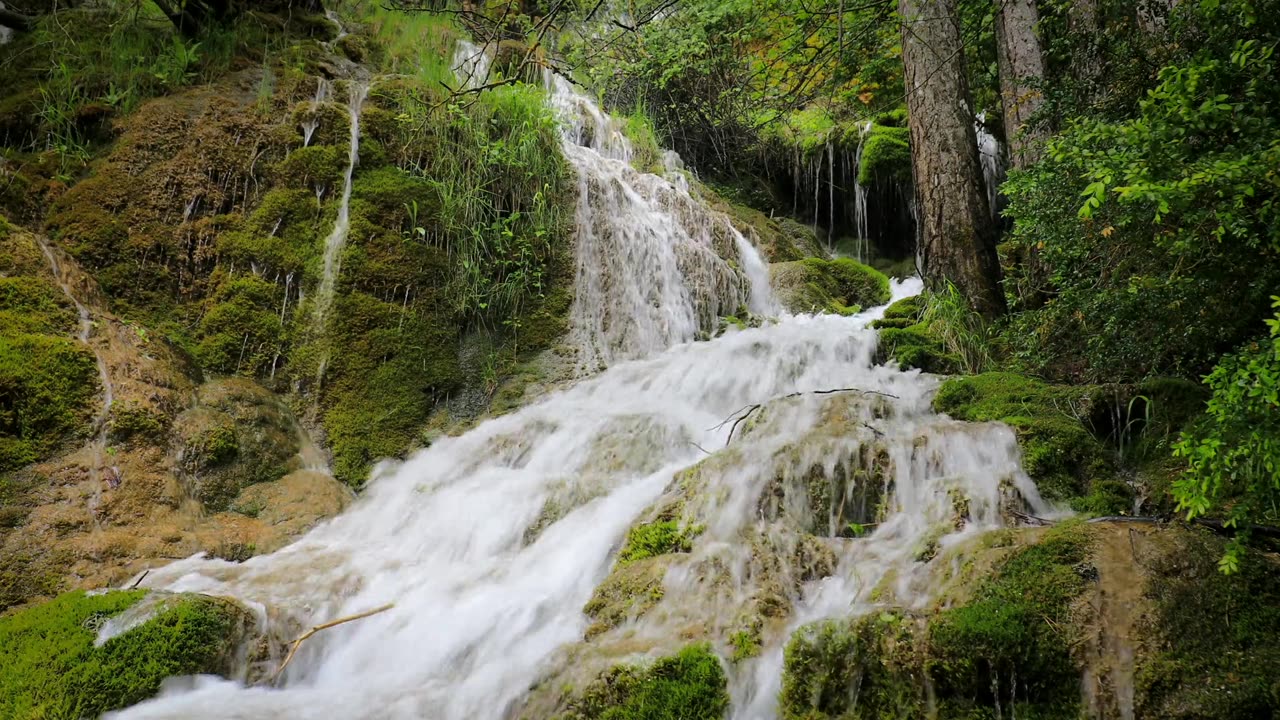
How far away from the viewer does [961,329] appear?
545 cm

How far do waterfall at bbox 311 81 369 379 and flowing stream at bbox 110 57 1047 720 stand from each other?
1.49m

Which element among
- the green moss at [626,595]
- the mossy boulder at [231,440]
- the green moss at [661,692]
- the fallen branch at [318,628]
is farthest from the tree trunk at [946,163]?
the mossy boulder at [231,440]

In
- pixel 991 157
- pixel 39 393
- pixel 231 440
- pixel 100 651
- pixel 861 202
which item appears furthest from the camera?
pixel 861 202

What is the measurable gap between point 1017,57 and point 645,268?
3912 mm

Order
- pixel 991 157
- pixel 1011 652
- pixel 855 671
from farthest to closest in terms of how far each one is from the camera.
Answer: pixel 991 157 < pixel 855 671 < pixel 1011 652

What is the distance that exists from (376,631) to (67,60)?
6.87m

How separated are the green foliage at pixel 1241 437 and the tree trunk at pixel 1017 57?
426cm

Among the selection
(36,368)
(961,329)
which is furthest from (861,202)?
(36,368)

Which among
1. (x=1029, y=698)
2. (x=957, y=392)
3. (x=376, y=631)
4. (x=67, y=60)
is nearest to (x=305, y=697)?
(x=376, y=631)

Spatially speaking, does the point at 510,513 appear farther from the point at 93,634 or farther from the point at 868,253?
the point at 868,253

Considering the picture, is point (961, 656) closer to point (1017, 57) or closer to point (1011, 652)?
point (1011, 652)

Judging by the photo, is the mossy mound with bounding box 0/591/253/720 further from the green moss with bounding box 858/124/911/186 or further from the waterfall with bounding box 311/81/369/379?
the green moss with bounding box 858/124/911/186

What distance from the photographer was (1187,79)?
2.49 meters

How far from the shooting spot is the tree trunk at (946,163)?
5.66m
